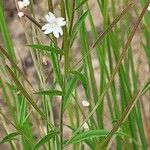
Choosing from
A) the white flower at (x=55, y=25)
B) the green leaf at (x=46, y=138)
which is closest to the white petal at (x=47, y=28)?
the white flower at (x=55, y=25)

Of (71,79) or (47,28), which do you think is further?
(71,79)

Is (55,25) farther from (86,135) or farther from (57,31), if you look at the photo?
(86,135)

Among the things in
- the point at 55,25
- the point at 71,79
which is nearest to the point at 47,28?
the point at 55,25

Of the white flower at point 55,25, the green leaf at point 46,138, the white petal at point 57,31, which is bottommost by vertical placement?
the green leaf at point 46,138

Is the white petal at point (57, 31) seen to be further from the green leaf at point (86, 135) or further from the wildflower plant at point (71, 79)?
the green leaf at point (86, 135)

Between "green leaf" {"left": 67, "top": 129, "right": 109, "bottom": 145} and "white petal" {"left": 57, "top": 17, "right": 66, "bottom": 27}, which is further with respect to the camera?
"green leaf" {"left": 67, "top": 129, "right": 109, "bottom": 145}

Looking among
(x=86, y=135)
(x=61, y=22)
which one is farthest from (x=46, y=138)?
(x=61, y=22)

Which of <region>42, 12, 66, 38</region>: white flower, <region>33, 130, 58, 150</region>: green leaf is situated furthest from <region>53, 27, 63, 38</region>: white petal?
<region>33, 130, 58, 150</region>: green leaf

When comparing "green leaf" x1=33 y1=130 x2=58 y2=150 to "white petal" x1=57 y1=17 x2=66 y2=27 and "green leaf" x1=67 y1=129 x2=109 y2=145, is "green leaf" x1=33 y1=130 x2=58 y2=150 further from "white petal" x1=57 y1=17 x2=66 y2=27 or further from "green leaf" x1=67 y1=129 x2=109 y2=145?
"white petal" x1=57 y1=17 x2=66 y2=27
